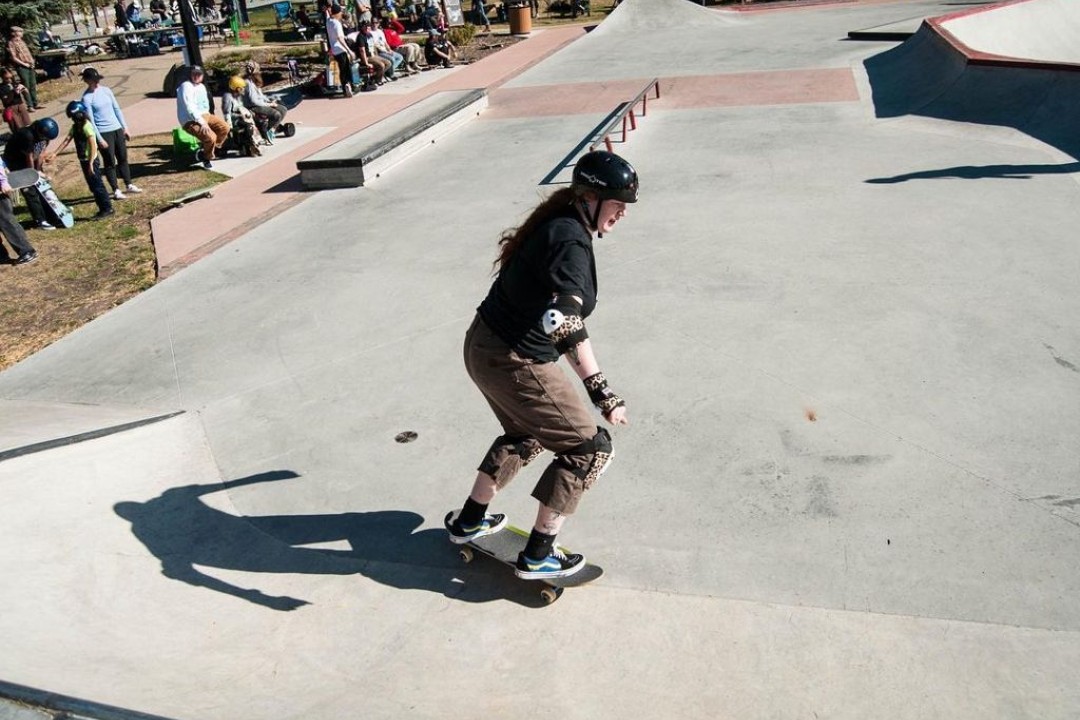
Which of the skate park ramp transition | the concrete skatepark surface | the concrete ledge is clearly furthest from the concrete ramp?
the concrete ledge

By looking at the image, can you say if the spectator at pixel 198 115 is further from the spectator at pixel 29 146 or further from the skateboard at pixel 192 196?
the spectator at pixel 29 146

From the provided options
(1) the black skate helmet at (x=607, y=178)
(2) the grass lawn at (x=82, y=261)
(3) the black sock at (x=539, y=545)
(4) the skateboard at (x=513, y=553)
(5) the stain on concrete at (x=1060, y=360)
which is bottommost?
(5) the stain on concrete at (x=1060, y=360)

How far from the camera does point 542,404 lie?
150 inches

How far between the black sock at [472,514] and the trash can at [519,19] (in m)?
23.1

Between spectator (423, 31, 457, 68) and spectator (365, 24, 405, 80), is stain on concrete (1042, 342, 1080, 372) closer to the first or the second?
spectator (365, 24, 405, 80)

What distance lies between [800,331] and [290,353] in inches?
159

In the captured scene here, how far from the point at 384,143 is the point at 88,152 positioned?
12.3ft

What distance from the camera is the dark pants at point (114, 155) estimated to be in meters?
11.7

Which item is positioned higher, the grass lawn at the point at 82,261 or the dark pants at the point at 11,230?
the dark pants at the point at 11,230

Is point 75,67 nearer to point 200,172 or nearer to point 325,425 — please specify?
point 200,172

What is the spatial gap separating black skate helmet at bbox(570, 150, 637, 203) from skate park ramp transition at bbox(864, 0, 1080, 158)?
28.8 ft

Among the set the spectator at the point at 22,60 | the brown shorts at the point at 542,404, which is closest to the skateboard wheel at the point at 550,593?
the brown shorts at the point at 542,404

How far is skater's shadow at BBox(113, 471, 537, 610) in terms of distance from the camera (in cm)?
429

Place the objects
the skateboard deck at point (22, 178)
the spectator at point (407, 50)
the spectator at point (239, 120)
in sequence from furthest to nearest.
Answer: the spectator at point (407, 50) < the spectator at point (239, 120) < the skateboard deck at point (22, 178)
